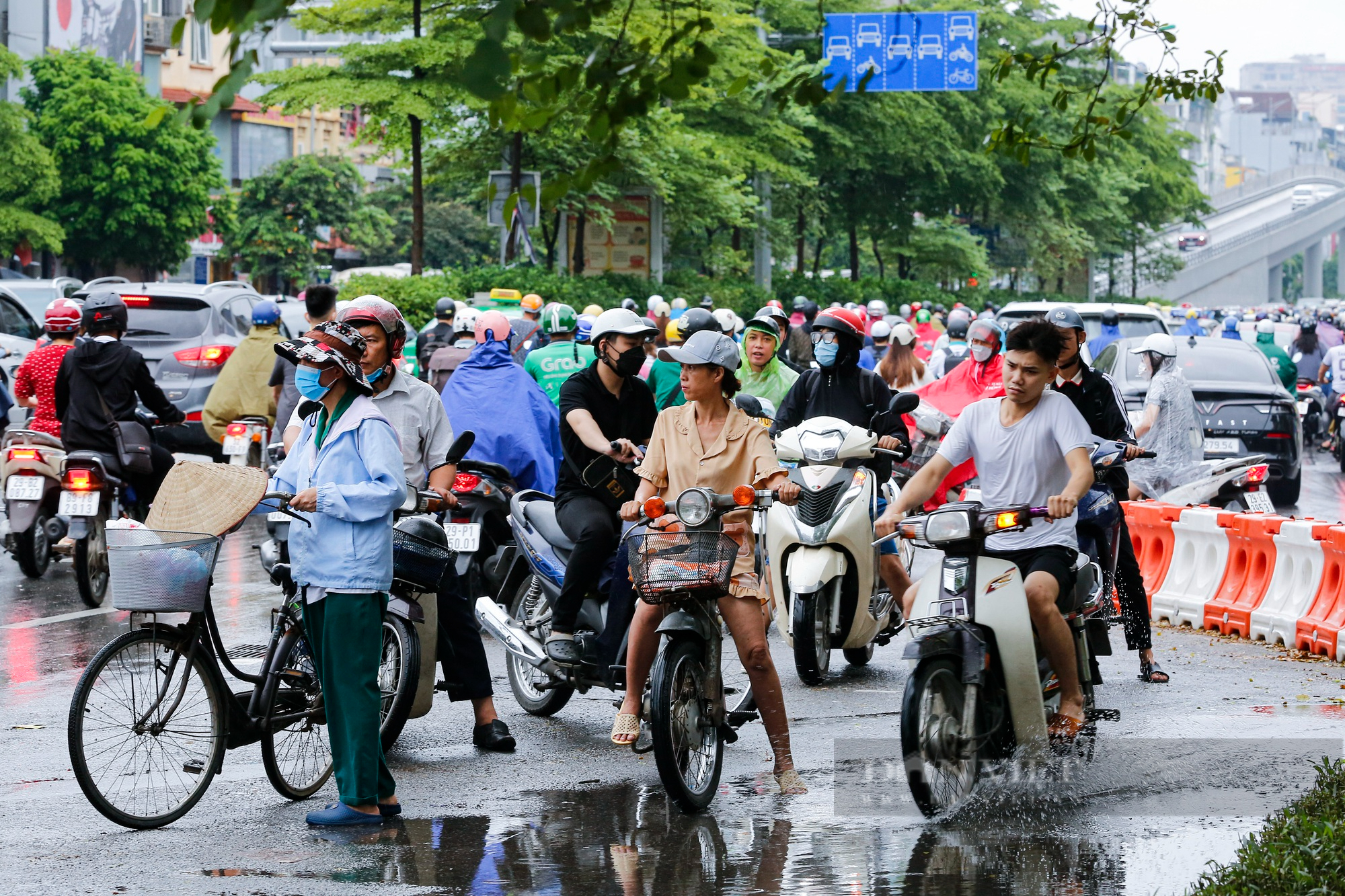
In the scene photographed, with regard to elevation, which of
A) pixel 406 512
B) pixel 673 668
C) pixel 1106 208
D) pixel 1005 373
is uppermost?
pixel 1106 208

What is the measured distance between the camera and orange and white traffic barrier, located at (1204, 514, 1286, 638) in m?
10.7

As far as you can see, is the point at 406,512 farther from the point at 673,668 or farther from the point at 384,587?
the point at 673,668

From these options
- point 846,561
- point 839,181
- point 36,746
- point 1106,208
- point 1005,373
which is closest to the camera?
point 1005,373

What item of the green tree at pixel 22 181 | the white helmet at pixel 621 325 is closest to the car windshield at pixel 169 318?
the white helmet at pixel 621 325

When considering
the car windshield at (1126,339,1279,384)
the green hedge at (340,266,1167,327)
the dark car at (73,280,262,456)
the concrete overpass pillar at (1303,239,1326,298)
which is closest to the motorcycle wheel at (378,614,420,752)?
the dark car at (73,280,262,456)

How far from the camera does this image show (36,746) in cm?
736

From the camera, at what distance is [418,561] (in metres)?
6.71

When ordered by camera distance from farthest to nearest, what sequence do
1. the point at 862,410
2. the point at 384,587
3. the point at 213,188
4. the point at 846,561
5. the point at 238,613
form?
the point at 213,188, the point at 238,613, the point at 862,410, the point at 846,561, the point at 384,587

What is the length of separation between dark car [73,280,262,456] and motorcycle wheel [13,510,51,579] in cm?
528

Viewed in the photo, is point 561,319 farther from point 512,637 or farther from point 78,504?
point 512,637

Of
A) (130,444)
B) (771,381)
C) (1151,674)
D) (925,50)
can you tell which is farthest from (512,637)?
(925,50)

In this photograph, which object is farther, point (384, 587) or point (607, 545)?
point (607, 545)

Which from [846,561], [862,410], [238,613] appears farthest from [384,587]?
[238,613]

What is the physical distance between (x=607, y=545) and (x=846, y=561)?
1677 mm
